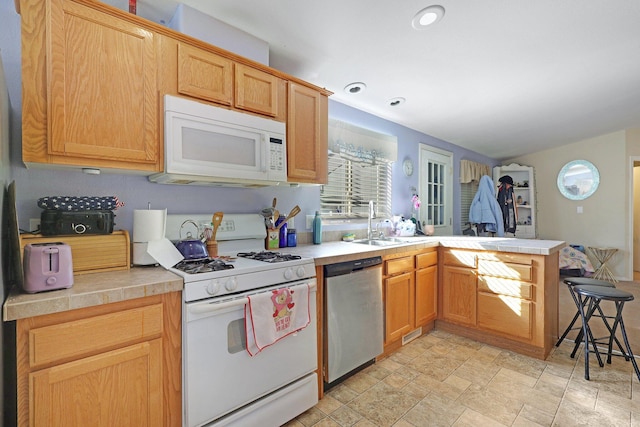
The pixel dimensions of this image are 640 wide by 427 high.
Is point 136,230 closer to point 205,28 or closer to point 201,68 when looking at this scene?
point 201,68

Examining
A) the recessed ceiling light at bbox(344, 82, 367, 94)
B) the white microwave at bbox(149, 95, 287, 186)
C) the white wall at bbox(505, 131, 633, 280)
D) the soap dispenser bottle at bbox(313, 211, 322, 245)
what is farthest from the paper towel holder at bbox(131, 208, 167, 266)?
the white wall at bbox(505, 131, 633, 280)

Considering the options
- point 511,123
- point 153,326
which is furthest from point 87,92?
point 511,123

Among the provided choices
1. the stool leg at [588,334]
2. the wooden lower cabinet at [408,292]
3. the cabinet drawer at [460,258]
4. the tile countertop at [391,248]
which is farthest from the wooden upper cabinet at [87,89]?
the stool leg at [588,334]

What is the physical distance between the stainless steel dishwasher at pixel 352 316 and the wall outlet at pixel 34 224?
153 centimetres

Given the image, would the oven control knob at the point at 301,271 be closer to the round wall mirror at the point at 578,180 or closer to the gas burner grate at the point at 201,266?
the gas burner grate at the point at 201,266

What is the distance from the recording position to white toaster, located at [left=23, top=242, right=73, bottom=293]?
112 cm

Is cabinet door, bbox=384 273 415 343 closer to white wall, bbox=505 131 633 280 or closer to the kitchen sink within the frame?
the kitchen sink

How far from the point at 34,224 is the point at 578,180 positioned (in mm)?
7321

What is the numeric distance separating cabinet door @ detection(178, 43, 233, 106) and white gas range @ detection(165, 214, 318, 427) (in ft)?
2.50

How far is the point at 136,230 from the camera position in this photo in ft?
5.26

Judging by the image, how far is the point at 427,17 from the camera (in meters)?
1.99

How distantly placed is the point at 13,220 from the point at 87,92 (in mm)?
640

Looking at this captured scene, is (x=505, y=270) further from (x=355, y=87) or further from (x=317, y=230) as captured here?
(x=355, y=87)

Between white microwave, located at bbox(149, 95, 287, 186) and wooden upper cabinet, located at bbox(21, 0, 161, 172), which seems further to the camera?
white microwave, located at bbox(149, 95, 287, 186)
